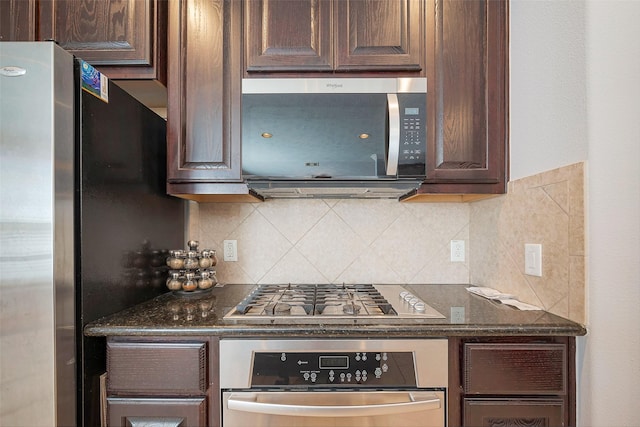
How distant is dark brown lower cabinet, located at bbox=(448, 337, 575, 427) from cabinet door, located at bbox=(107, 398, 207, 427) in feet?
2.58

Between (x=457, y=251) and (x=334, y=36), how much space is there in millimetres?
1175

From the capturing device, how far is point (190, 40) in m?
1.42

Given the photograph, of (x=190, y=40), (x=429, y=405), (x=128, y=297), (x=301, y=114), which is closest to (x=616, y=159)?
(x=429, y=405)

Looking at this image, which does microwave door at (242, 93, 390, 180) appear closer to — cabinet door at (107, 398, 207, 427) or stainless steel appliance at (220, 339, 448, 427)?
stainless steel appliance at (220, 339, 448, 427)

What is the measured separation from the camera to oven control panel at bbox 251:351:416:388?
107 centimetres

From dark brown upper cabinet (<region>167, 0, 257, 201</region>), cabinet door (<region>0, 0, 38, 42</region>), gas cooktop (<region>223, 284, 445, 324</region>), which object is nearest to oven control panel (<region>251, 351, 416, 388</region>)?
gas cooktop (<region>223, 284, 445, 324</region>)

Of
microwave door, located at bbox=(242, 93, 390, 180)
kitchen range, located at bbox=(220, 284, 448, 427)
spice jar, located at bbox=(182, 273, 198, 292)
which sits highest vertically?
microwave door, located at bbox=(242, 93, 390, 180)

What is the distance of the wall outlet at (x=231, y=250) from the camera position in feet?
5.83

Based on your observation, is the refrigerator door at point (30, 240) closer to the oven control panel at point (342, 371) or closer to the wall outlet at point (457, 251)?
the oven control panel at point (342, 371)

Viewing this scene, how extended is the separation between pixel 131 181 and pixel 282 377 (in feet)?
2.94

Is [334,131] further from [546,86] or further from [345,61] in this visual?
[546,86]

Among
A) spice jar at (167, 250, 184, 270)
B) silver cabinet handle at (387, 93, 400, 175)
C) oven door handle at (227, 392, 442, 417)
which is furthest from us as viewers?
spice jar at (167, 250, 184, 270)

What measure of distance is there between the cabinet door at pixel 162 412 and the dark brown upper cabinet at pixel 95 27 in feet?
4.06

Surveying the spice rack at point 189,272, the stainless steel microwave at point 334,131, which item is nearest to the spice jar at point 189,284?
the spice rack at point 189,272
